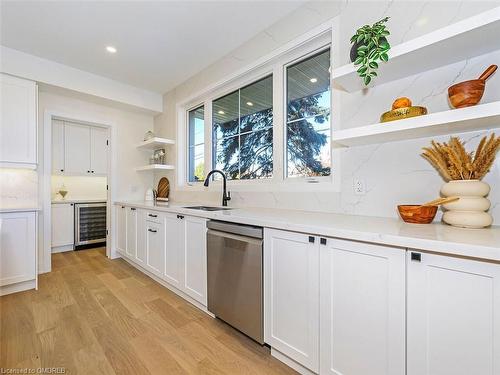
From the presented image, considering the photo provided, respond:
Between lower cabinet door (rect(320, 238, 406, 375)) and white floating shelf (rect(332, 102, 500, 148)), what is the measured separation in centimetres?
68

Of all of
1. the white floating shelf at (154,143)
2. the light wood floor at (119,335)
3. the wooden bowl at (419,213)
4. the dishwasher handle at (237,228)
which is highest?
the white floating shelf at (154,143)

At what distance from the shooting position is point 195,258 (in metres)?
2.06

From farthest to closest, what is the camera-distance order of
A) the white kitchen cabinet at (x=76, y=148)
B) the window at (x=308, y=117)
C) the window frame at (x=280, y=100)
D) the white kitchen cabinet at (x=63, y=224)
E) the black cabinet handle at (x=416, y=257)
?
the white kitchen cabinet at (x=76, y=148)
the white kitchen cabinet at (x=63, y=224)
the window at (x=308, y=117)
the window frame at (x=280, y=100)
the black cabinet handle at (x=416, y=257)

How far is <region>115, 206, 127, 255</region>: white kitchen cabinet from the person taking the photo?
11.2ft

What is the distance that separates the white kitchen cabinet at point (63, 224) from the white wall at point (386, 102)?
12.9 ft

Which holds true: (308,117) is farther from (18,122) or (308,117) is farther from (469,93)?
(18,122)

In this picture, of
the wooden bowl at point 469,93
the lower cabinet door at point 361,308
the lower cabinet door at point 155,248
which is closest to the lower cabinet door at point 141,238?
the lower cabinet door at point 155,248

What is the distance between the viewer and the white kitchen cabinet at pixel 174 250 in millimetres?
2240

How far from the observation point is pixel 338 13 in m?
1.74

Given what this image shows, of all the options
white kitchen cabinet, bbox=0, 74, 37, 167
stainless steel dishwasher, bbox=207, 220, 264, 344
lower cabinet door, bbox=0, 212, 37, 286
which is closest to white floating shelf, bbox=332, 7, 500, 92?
stainless steel dishwasher, bbox=207, 220, 264, 344

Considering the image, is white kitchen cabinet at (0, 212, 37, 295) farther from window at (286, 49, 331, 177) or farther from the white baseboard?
window at (286, 49, 331, 177)

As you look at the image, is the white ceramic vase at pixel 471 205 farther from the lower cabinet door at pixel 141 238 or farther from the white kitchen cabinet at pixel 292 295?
the lower cabinet door at pixel 141 238

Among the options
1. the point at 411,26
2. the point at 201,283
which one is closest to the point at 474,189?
the point at 411,26

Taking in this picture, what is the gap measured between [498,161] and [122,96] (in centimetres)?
410
